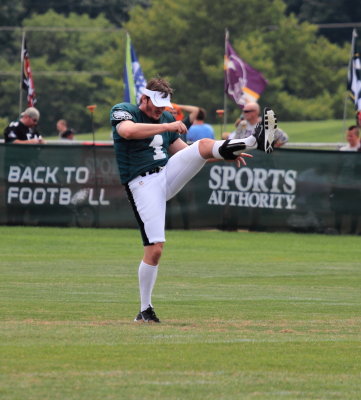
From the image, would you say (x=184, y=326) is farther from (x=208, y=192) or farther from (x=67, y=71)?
(x=67, y=71)

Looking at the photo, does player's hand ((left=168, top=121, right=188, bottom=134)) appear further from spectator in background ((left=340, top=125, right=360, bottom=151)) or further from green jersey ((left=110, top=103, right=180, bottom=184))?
spectator in background ((left=340, top=125, right=360, bottom=151))

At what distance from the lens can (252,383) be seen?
7719 millimetres

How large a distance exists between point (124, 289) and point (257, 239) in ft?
26.9

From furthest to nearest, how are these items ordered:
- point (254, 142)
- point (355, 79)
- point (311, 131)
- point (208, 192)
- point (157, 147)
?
point (311, 131) < point (355, 79) < point (208, 192) < point (254, 142) < point (157, 147)

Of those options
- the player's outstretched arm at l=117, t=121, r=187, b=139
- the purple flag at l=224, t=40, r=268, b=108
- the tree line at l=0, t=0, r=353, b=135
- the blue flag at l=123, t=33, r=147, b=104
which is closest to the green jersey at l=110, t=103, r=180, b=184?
the player's outstretched arm at l=117, t=121, r=187, b=139

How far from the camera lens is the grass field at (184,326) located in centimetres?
763

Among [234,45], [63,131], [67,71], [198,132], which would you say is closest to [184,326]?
[198,132]

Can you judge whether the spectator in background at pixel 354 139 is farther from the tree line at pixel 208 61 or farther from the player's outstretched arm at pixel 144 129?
the tree line at pixel 208 61

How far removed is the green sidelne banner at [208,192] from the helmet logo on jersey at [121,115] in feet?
40.0

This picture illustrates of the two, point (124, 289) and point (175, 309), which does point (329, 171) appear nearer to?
point (124, 289)

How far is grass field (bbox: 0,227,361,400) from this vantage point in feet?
25.0

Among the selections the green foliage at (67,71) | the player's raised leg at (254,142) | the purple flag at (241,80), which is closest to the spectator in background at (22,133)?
the purple flag at (241,80)

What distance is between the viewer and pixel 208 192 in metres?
23.0

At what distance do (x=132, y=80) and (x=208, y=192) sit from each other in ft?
24.9
